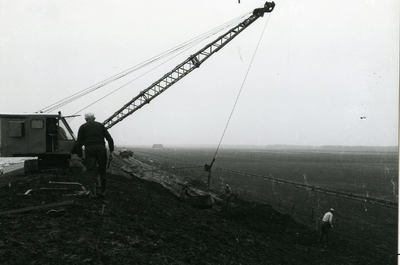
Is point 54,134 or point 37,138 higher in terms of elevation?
point 54,134

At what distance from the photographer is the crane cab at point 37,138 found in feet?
38.4

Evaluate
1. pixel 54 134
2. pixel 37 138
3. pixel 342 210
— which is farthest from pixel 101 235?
pixel 342 210

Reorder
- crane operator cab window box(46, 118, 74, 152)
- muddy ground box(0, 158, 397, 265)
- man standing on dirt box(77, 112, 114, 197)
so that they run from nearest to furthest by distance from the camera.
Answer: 1. muddy ground box(0, 158, 397, 265)
2. man standing on dirt box(77, 112, 114, 197)
3. crane operator cab window box(46, 118, 74, 152)

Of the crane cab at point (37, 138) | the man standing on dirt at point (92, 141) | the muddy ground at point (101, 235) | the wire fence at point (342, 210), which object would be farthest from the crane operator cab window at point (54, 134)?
the wire fence at point (342, 210)

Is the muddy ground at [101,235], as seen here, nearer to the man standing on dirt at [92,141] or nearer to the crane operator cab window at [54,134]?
the man standing on dirt at [92,141]

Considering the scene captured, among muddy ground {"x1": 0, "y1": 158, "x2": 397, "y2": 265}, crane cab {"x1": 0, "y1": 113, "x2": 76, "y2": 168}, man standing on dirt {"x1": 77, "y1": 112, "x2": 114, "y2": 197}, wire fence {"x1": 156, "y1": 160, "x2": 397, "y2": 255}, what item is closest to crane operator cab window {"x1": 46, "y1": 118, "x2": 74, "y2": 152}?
crane cab {"x1": 0, "y1": 113, "x2": 76, "y2": 168}

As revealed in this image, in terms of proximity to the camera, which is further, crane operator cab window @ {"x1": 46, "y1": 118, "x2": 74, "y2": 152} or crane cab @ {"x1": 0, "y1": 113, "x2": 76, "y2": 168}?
crane operator cab window @ {"x1": 46, "y1": 118, "x2": 74, "y2": 152}

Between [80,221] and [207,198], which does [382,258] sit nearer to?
[207,198]

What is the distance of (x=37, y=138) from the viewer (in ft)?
39.2

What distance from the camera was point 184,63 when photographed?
21828 mm

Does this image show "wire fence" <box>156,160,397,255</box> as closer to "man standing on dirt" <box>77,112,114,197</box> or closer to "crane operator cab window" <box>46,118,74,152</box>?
"crane operator cab window" <box>46,118,74,152</box>

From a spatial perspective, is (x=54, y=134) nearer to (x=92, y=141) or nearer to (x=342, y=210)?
(x=92, y=141)

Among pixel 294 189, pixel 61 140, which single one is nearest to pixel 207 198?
pixel 61 140

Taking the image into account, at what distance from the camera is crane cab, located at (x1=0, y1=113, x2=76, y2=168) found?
11.7m
